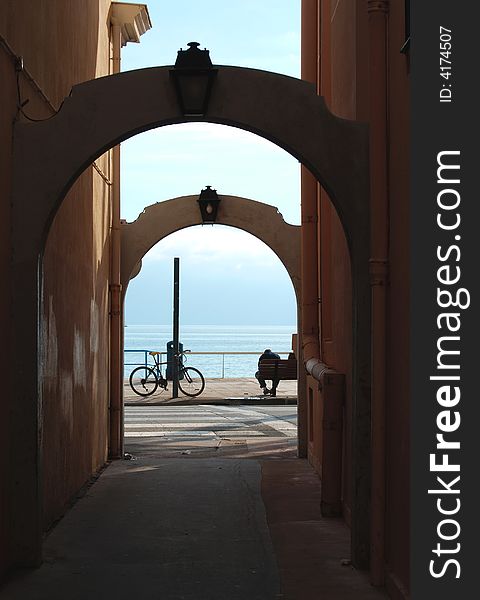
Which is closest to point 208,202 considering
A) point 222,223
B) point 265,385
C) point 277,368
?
point 222,223

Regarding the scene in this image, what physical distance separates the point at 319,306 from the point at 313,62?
287 cm

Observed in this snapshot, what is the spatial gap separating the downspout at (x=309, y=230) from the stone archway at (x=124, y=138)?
192 inches

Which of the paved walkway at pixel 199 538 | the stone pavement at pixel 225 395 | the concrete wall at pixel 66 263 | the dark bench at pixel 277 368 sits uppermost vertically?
the concrete wall at pixel 66 263

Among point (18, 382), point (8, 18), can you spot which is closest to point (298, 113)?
point (8, 18)

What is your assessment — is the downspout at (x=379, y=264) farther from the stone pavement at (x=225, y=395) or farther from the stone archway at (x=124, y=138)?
the stone pavement at (x=225, y=395)

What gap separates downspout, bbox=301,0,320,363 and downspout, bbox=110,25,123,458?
229cm

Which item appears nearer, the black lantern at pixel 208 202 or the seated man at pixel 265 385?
the black lantern at pixel 208 202

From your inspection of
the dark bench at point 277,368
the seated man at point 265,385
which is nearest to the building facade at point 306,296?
the dark bench at point 277,368

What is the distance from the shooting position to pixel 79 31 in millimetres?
10078

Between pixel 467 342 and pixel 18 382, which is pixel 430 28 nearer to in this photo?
pixel 467 342

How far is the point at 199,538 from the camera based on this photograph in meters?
7.81

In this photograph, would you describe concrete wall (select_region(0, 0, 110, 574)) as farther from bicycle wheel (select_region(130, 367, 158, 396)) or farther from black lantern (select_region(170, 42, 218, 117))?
bicycle wheel (select_region(130, 367, 158, 396))

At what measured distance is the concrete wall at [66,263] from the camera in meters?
6.61

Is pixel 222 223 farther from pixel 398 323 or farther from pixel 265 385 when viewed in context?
pixel 265 385
